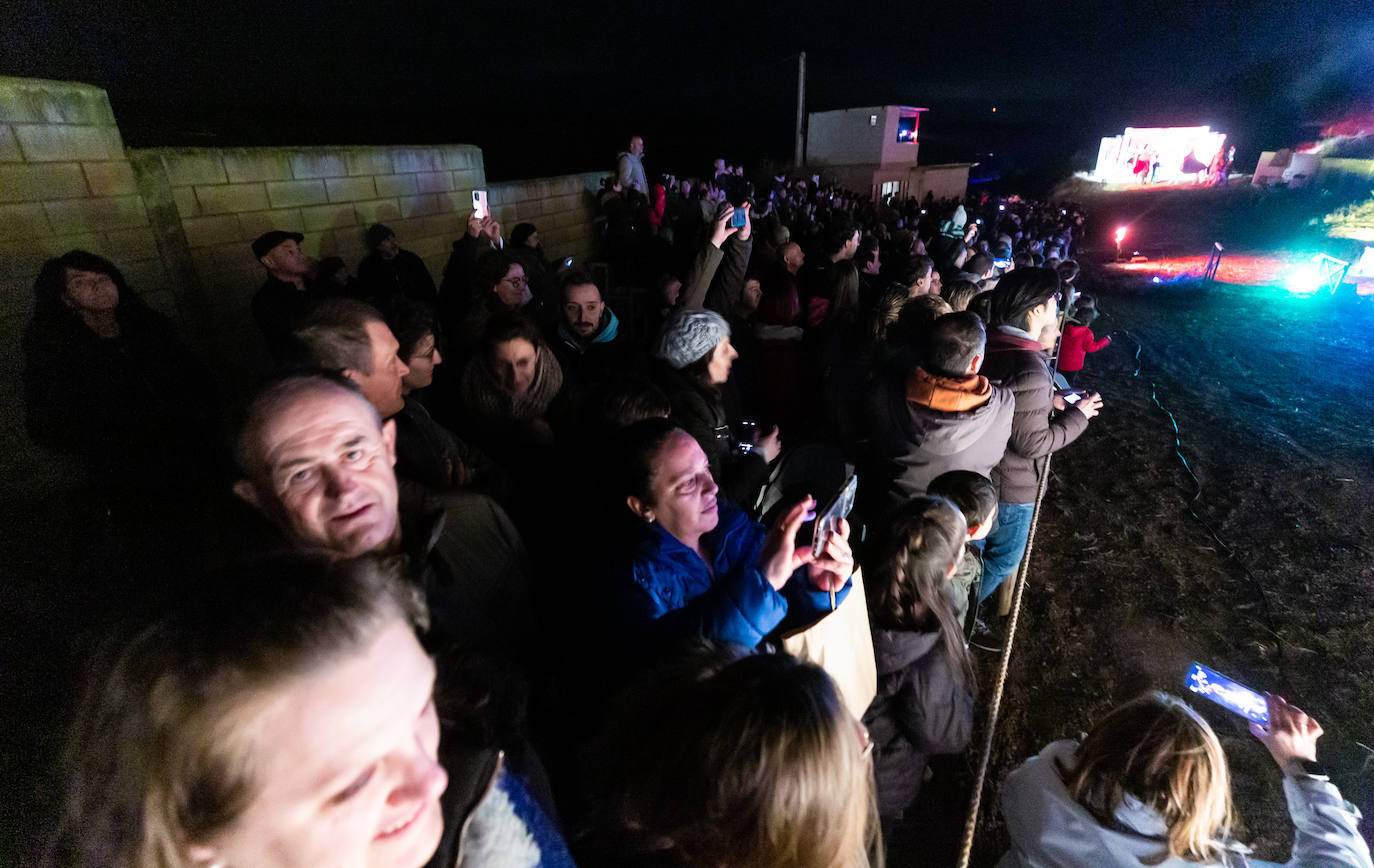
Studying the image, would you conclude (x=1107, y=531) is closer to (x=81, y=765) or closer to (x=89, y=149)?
(x=81, y=765)

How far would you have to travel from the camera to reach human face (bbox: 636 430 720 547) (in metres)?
2.01

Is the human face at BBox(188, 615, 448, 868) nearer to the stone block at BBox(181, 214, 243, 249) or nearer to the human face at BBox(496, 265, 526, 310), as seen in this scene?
the human face at BBox(496, 265, 526, 310)

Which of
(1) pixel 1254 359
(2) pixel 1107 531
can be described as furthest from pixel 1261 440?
(1) pixel 1254 359

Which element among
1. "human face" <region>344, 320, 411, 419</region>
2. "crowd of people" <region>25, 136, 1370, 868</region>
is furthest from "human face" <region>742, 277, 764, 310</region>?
"human face" <region>344, 320, 411, 419</region>

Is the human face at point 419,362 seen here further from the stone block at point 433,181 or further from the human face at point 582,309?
the stone block at point 433,181

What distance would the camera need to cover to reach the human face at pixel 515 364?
2854 mm

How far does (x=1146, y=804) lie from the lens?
1.64m

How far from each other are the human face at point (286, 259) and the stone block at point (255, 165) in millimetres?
1742

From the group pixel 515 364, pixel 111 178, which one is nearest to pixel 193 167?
pixel 111 178

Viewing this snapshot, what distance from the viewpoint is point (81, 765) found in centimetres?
85

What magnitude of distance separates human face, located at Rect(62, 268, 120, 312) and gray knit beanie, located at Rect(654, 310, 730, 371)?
10.2 ft

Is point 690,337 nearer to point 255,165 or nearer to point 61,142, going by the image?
point 61,142

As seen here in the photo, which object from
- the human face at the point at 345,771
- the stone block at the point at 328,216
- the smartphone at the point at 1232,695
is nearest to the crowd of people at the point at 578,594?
the human face at the point at 345,771

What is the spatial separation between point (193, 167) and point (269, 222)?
71 cm
